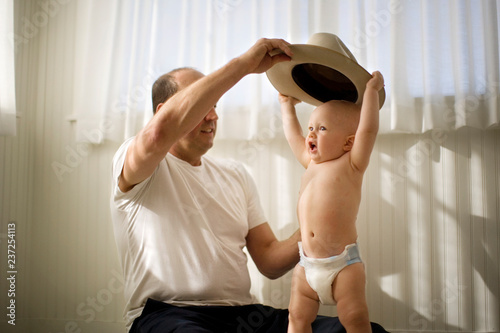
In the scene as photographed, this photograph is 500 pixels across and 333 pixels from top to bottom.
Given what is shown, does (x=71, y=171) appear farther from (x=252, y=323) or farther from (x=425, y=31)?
(x=425, y=31)

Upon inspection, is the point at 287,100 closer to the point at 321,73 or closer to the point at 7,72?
the point at 321,73

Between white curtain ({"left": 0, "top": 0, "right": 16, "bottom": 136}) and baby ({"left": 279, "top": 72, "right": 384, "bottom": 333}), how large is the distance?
4.31 feet

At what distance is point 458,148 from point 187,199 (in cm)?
111

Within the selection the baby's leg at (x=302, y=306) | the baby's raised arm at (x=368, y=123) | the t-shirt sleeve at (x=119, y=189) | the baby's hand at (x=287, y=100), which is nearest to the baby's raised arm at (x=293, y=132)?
the baby's hand at (x=287, y=100)

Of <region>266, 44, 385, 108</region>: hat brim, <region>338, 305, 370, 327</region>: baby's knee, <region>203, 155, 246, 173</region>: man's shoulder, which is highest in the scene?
<region>266, 44, 385, 108</region>: hat brim

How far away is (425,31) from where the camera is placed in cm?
182

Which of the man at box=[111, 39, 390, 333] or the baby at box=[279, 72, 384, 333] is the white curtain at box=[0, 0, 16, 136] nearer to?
the man at box=[111, 39, 390, 333]

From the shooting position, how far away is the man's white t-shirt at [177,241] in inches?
58.5

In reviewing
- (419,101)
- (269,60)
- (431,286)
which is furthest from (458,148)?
(269,60)

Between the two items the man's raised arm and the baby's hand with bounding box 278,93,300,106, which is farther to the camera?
the baby's hand with bounding box 278,93,300,106

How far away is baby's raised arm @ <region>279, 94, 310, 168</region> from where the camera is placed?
4.71 feet

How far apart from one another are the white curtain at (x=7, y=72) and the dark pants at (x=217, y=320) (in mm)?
1036

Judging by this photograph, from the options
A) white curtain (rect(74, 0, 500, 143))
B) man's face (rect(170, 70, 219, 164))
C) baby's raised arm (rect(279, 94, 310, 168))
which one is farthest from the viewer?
white curtain (rect(74, 0, 500, 143))

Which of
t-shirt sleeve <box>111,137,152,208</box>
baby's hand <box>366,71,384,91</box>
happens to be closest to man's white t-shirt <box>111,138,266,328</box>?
t-shirt sleeve <box>111,137,152,208</box>
